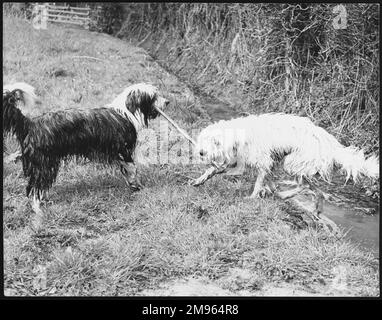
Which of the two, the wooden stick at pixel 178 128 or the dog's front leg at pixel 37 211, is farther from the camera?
the wooden stick at pixel 178 128

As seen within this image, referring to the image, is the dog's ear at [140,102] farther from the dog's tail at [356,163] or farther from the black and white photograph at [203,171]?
the dog's tail at [356,163]

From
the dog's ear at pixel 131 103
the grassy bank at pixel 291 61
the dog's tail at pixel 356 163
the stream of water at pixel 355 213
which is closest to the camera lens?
the stream of water at pixel 355 213

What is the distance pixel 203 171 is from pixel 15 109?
5.91 ft

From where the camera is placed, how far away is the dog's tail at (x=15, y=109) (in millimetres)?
3959

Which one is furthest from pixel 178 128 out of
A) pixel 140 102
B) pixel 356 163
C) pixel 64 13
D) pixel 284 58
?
pixel 64 13

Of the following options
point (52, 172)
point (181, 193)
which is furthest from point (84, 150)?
point (181, 193)

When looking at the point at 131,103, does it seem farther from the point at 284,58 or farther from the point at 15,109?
the point at 284,58

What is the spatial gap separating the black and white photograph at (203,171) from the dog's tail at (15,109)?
0.01m

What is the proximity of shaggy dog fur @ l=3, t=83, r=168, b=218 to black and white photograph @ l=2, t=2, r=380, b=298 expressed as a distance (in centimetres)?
1

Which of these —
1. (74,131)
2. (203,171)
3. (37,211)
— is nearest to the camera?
(37,211)

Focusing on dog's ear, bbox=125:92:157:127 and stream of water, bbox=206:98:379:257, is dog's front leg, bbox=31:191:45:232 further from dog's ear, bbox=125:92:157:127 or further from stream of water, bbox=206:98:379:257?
stream of water, bbox=206:98:379:257

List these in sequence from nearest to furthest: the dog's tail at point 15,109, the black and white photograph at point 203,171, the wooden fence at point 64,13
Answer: the black and white photograph at point 203,171, the dog's tail at point 15,109, the wooden fence at point 64,13

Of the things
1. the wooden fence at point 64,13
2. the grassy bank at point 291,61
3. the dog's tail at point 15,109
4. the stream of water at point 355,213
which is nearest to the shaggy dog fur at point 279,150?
the stream of water at point 355,213

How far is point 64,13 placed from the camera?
593 centimetres
